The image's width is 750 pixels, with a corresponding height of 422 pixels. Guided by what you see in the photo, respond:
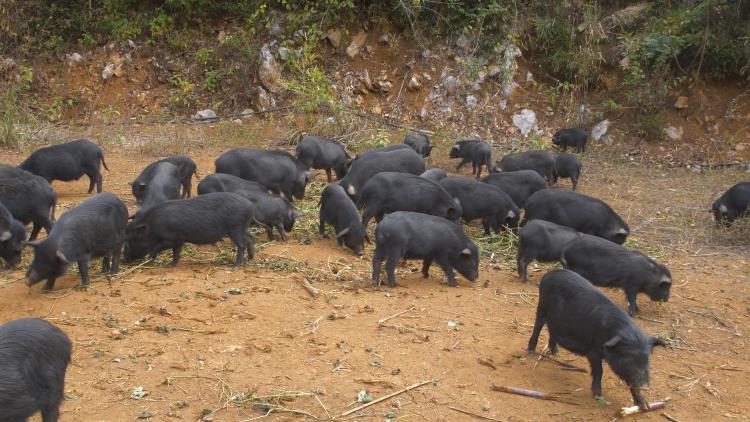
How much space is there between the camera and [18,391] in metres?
4.50

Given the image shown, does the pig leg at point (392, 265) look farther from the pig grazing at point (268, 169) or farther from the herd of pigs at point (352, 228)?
the pig grazing at point (268, 169)

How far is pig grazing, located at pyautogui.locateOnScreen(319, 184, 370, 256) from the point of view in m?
9.43

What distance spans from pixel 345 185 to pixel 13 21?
489 inches

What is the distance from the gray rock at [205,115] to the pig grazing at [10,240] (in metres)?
9.36

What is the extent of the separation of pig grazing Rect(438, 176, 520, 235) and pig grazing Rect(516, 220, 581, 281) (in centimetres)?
154

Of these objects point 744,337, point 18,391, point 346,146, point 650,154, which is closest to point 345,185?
point 346,146

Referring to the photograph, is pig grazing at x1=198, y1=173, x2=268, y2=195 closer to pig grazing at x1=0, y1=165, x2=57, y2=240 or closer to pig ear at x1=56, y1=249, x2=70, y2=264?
pig grazing at x1=0, y1=165, x2=57, y2=240

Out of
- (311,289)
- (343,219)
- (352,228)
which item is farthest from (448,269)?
(311,289)

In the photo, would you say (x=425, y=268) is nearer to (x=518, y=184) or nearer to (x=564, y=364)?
(x=564, y=364)

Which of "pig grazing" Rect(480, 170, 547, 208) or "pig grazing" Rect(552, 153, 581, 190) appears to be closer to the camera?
"pig grazing" Rect(480, 170, 547, 208)

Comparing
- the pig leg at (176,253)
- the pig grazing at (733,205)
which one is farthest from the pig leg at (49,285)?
the pig grazing at (733,205)

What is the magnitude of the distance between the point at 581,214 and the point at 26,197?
700 centimetres

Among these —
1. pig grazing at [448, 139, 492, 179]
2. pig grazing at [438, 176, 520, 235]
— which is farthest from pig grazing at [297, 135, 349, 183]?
pig grazing at [438, 176, 520, 235]

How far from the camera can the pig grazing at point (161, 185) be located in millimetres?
9664
